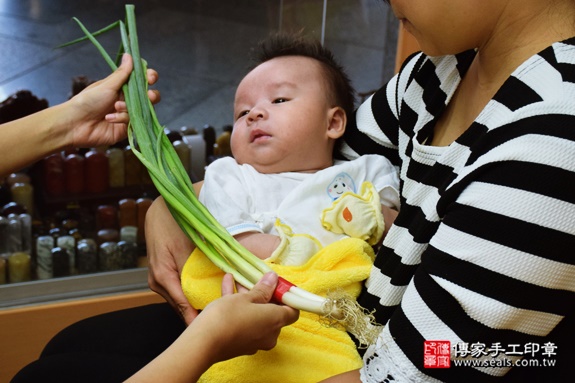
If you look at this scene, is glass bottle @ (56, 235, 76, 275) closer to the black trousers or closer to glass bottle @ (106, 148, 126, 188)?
glass bottle @ (106, 148, 126, 188)

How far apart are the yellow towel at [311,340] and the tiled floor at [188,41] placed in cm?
124

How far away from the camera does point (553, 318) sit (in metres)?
1.01

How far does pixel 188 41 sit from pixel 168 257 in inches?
50.5

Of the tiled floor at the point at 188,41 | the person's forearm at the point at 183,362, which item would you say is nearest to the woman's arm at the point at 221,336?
the person's forearm at the point at 183,362

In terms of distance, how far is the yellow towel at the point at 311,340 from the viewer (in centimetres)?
127

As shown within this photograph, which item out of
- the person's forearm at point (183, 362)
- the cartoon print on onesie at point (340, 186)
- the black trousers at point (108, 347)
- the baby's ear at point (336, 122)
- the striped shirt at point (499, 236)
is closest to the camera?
the striped shirt at point (499, 236)

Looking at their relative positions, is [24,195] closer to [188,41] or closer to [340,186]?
[188,41]

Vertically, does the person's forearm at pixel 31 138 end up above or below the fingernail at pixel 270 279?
above

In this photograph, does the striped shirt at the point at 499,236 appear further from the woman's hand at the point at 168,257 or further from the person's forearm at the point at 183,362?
the woman's hand at the point at 168,257

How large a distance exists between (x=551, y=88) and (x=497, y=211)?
0.19m

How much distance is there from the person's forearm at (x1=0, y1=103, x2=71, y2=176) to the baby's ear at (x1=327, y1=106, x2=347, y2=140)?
2.01 feet

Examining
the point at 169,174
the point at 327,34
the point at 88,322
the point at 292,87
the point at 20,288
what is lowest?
the point at 20,288

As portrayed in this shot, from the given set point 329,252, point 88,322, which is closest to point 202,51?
point 88,322

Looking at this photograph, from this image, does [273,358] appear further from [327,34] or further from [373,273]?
[327,34]
